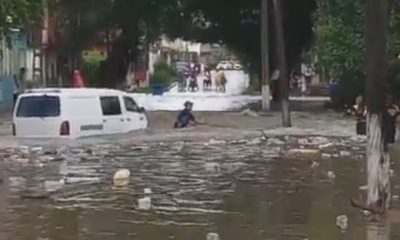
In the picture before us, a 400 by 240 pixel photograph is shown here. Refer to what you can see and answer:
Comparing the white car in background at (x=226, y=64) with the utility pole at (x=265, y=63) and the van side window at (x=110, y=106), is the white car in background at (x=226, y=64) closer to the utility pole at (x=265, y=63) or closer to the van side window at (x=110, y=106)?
the utility pole at (x=265, y=63)

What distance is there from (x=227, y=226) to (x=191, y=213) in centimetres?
123

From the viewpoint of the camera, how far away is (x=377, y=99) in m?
14.1

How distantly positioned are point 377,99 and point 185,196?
3.93 m

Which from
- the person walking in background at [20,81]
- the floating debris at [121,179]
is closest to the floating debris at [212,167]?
the floating debris at [121,179]

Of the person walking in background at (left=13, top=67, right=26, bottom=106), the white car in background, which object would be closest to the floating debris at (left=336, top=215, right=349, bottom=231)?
the person walking in background at (left=13, top=67, right=26, bottom=106)

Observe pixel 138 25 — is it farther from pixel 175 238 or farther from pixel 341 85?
pixel 175 238

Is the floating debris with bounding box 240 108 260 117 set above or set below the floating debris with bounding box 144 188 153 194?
above

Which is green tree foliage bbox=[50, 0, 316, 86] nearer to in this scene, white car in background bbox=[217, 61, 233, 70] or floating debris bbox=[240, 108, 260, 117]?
floating debris bbox=[240, 108, 260, 117]

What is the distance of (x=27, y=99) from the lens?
1123 inches

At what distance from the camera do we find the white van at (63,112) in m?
28.3

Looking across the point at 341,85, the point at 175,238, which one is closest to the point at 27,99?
the point at 175,238

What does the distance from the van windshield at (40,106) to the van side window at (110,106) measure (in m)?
1.55

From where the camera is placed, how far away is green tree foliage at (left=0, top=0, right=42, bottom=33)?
2852 cm

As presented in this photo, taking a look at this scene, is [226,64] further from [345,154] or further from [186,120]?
[345,154]
